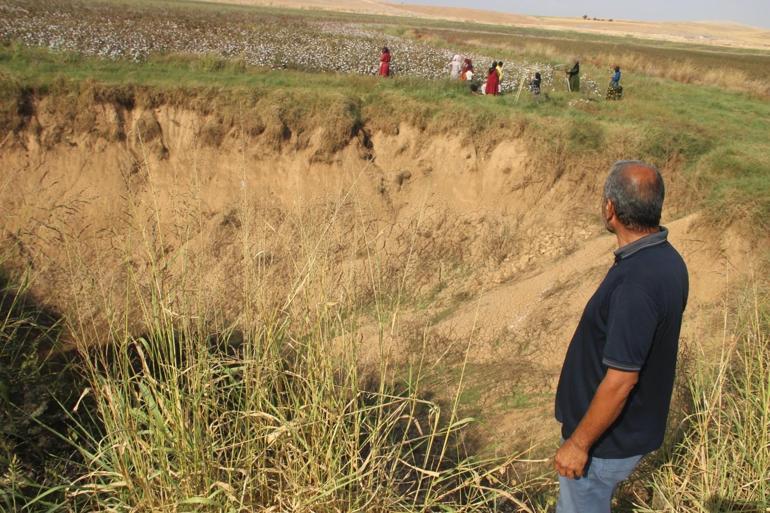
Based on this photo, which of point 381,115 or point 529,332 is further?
point 381,115

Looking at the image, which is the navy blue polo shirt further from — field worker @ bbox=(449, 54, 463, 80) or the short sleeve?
field worker @ bbox=(449, 54, 463, 80)

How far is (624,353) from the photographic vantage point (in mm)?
2455

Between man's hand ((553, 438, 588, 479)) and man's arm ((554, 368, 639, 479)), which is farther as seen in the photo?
man's hand ((553, 438, 588, 479))

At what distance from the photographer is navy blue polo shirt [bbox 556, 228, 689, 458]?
246cm

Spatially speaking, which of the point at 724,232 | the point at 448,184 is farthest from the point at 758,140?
the point at 448,184

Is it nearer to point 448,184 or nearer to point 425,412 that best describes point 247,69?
point 448,184

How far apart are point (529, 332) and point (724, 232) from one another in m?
3.02

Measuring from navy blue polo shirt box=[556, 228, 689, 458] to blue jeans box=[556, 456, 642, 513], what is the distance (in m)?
0.05

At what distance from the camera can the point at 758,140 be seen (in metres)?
11.8

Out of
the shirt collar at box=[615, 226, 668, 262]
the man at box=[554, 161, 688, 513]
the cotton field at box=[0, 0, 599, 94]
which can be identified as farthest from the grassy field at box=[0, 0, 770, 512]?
the cotton field at box=[0, 0, 599, 94]

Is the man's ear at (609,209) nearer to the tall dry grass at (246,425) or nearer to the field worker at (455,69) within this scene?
the tall dry grass at (246,425)

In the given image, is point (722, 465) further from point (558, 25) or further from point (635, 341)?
point (558, 25)

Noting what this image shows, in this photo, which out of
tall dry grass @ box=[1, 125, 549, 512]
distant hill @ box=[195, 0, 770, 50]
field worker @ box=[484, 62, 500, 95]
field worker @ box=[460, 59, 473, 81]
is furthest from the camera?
distant hill @ box=[195, 0, 770, 50]

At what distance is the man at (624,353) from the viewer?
2.48m
